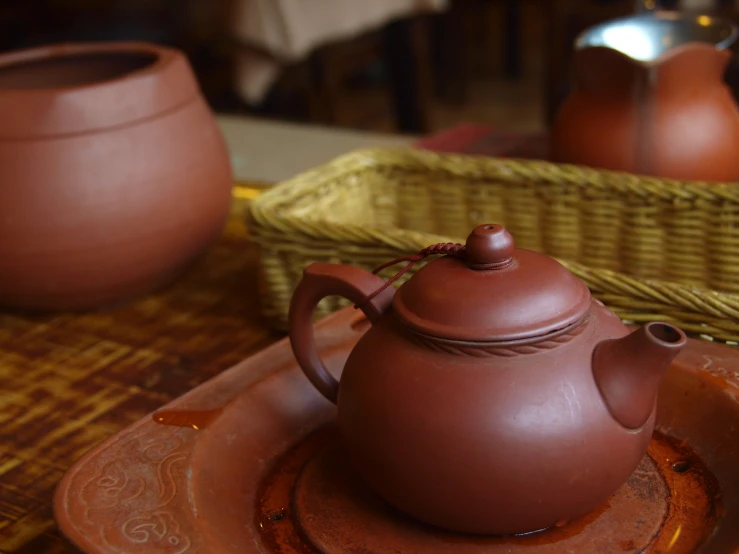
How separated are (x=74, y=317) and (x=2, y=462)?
0.78ft

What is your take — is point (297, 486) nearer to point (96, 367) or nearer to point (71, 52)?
point (96, 367)

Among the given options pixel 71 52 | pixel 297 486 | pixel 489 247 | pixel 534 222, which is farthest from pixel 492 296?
pixel 71 52

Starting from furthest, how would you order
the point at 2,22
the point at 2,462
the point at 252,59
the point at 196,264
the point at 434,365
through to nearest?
1. the point at 2,22
2. the point at 252,59
3. the point at 196,264
4. the point at 2,462
5. the point at 434,365

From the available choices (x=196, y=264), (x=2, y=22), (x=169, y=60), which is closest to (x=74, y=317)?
(x=196, y=264)

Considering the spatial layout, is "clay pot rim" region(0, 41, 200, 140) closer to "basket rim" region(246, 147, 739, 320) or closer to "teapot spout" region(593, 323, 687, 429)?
"basket rim" region(246, 147, 739, 320)

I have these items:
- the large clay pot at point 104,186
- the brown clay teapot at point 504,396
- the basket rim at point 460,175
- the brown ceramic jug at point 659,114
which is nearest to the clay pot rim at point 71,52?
the large clay pot at point 104,186

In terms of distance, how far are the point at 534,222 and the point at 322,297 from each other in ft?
1.31

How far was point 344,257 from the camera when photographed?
2.26ft

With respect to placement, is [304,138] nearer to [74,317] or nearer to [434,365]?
[74,317]

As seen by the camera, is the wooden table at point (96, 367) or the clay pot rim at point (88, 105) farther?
the clay pot rim at point (88, 105)

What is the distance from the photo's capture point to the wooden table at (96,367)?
586 mm

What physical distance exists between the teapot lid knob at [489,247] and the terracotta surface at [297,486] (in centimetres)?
14

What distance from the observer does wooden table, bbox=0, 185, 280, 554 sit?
586 mm

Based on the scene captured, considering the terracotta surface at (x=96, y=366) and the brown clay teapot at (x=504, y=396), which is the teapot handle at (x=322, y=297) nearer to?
the brown clay teapot at (x=504, y=396)
